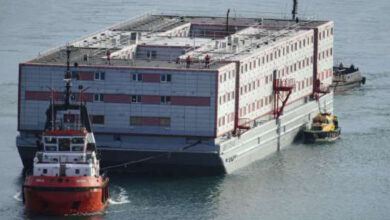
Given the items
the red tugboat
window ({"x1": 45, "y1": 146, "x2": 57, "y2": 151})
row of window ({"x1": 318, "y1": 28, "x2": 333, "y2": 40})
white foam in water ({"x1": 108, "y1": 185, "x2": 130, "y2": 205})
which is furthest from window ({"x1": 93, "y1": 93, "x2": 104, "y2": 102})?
row of window ({"x1": 318, "y1": 28, "x2": 333, "y2": 40})

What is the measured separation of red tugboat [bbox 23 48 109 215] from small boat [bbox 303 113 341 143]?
1144 inches

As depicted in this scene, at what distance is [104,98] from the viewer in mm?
139625

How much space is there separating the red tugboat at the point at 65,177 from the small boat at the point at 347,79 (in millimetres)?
52730

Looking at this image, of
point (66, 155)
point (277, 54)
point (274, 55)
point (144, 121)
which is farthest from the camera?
point (277, 54)

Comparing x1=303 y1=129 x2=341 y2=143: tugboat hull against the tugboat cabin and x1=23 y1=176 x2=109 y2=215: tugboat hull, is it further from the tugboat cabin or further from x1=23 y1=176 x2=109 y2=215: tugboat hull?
x1=23 y1=176 x2=109 y2=215: tugboat hull

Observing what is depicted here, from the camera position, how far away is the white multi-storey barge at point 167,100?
457ft

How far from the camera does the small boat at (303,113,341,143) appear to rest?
15600 cm

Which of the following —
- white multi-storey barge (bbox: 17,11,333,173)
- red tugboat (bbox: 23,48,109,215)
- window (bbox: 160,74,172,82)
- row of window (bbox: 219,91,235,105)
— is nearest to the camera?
red tugboat (bbox: 23,48,109,215)

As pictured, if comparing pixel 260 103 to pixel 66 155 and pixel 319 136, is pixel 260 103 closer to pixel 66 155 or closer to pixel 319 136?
pixel 319 136

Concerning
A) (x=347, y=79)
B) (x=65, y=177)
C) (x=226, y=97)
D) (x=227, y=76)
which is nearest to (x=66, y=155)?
(x=65, y=177)

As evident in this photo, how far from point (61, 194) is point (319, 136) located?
34.2 meters

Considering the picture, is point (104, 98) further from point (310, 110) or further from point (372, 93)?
point (372, 93)

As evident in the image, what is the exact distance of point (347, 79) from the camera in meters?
181

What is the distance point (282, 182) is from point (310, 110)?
71.0 ft
